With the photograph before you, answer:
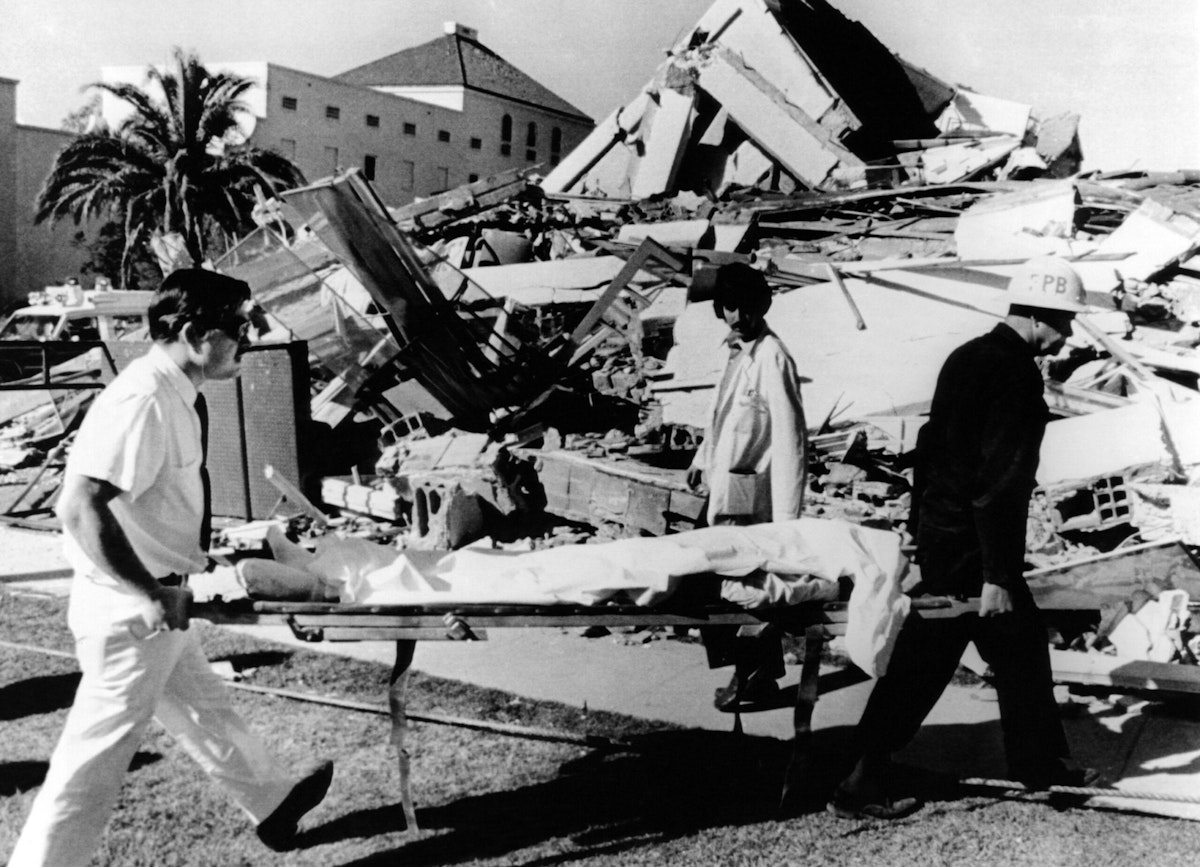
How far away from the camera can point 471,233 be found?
44.3 ft

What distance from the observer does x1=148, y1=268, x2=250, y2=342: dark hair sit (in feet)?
11.3

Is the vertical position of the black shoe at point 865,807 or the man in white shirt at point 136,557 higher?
the man in white shirt at point 136,557

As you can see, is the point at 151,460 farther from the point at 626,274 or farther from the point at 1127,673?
the point at 626,274

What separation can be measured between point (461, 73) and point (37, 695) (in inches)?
1786

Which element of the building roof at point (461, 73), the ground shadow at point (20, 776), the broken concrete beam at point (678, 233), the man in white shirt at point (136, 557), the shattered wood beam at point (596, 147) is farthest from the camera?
the building roof at point (461, 73)

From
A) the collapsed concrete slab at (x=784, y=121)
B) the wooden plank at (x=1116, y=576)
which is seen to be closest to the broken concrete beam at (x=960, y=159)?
the collapsed concrete slab at (x=784, y=121)

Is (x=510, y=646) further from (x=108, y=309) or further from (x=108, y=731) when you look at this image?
(x=108, y=309)

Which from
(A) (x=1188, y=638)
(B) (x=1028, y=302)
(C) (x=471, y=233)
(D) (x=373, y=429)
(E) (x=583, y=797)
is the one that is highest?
(C) (x=471, y=233)

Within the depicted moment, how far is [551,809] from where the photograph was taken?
4.19m

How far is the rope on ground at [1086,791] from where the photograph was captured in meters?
3.93

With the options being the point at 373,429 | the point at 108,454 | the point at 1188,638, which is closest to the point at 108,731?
the point at 108,454

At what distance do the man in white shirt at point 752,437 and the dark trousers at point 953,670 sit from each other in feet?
2.82

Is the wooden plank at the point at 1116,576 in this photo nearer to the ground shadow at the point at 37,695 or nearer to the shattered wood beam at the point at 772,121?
the ground shadow at the point at 37,695

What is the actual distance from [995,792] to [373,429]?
698 centimetres
